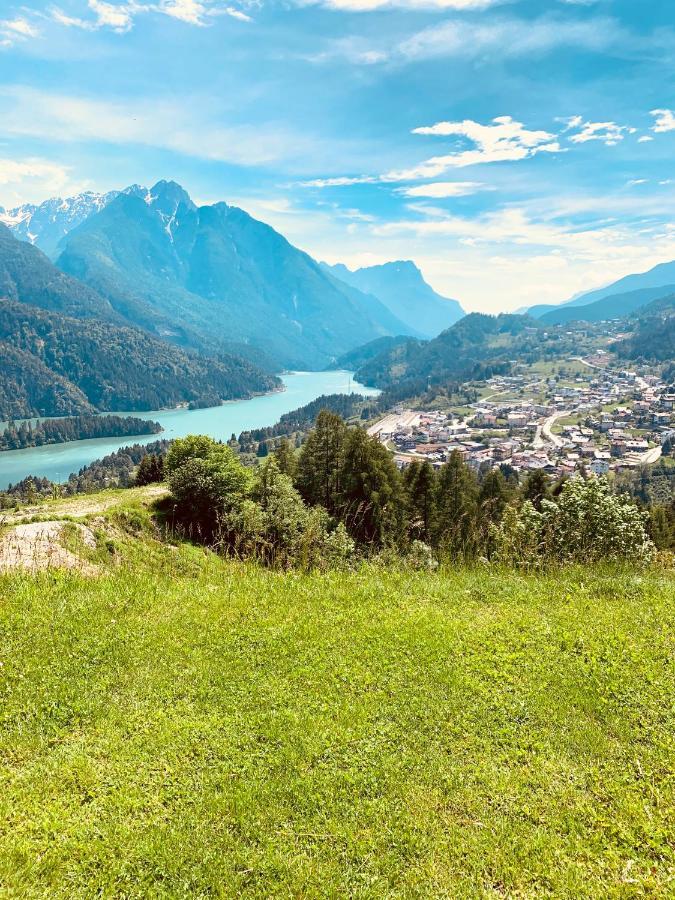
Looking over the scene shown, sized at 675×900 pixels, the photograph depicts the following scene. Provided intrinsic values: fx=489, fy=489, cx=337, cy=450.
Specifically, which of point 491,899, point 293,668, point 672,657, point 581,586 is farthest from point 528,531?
point 491,899

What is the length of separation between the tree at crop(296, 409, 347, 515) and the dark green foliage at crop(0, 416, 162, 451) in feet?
577

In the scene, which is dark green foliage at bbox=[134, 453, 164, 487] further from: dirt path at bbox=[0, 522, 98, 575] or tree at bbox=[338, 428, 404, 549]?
dirt path at bbox=[0, 522, 98, 575]

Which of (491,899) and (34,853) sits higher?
(34,853)

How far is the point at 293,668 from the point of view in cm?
509

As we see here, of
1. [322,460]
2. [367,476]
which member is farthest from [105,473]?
[367,476]

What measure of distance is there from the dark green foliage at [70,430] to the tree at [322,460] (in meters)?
176

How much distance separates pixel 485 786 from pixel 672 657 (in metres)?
2.82

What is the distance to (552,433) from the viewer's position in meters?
150

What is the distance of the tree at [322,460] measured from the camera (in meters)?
32.3

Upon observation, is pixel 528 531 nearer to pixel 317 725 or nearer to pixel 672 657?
pixel 672 657

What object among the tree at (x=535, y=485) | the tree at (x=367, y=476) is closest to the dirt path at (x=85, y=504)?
the tree at (x=367, y=476)

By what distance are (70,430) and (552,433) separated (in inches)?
6812

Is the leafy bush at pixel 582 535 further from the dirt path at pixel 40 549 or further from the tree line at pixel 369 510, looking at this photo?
the dirt path at pixel 40 549

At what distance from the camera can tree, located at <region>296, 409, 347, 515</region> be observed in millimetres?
32281
